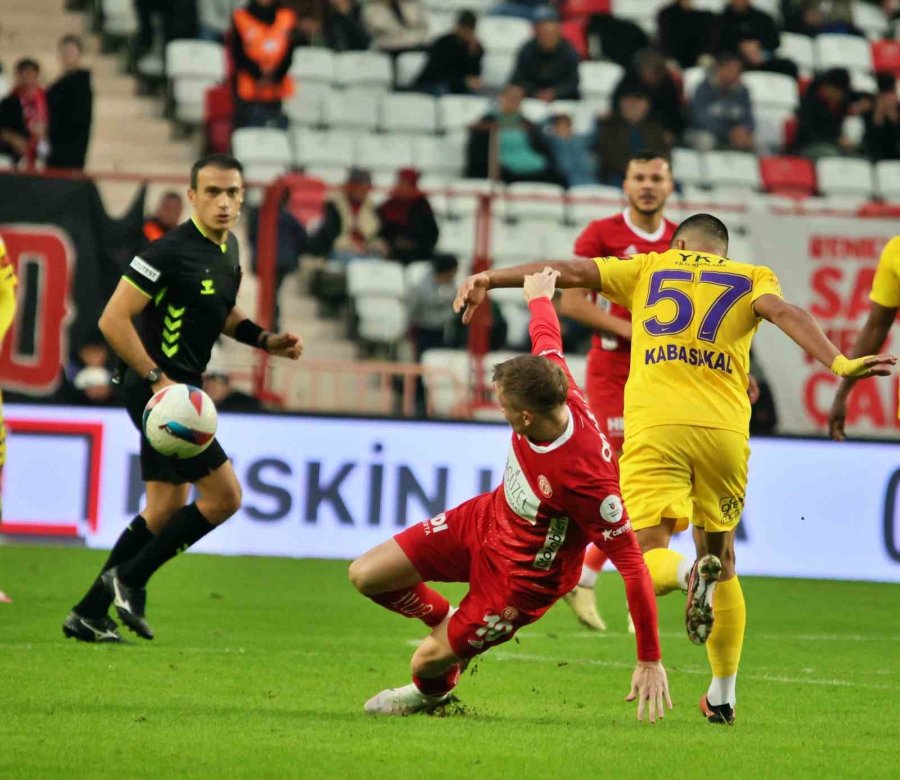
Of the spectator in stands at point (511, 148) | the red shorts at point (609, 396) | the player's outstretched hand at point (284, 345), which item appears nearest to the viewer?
the player's outstretched hand at point (284, 345)

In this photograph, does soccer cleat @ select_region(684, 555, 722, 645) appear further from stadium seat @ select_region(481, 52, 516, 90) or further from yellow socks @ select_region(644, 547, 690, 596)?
stadium seat @ select_region(481, 52, 516, 90)

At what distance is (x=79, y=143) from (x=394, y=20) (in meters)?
4.31

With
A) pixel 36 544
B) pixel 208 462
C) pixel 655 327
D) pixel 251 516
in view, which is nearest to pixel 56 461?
pixel 36 544

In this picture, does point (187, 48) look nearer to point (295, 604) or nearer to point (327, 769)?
point (295, 604)

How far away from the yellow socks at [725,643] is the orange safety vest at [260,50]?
11300 millimetres

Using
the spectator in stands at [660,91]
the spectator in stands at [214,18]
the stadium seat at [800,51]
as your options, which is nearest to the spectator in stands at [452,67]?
the spectator in stands at [660,91]

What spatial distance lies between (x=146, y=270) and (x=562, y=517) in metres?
2.87

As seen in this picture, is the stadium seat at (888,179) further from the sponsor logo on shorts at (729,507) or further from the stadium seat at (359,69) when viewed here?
the sponsor logo on shorts at (729,507)

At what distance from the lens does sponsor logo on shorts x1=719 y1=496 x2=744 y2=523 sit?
6.72 meters

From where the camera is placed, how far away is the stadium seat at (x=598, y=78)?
62.1 feet

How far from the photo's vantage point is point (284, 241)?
14375 millimetres

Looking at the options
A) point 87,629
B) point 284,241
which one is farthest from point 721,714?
point 284,241

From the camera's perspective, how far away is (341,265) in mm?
15375

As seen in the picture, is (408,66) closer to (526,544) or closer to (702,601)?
(526,544)
